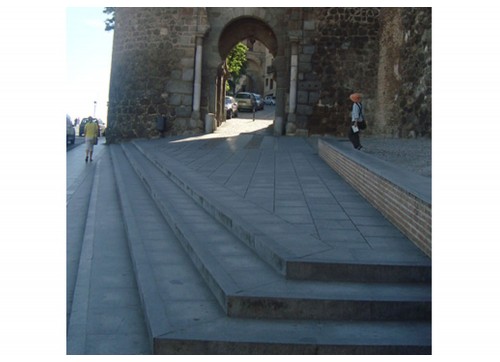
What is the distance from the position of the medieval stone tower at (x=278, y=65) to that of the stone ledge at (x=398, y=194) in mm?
9193

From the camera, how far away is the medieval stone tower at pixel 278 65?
16141 millimetres

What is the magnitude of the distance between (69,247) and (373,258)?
2.94 meters

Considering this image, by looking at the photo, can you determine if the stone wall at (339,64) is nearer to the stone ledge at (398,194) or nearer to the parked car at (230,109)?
the stone ledge at (398,194)

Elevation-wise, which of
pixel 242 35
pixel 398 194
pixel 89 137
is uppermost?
pixel 242 35

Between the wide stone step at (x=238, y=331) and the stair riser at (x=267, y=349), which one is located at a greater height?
the wide stone step at (x=238, y=331)

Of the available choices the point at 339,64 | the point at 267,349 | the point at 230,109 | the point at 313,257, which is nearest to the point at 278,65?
the point at 339,64

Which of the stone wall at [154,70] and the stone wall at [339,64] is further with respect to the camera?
the stone wall at [154,70]

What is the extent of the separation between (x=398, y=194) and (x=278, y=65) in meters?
12.9

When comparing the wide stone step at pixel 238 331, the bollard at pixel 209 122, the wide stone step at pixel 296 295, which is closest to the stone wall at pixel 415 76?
the bollard at pixel 209 122

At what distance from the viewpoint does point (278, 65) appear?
55.1ft

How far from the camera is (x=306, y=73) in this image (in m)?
16.2

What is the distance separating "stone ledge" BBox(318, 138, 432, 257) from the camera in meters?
3.72

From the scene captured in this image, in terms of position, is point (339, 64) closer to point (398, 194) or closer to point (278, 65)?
point (278, 65)

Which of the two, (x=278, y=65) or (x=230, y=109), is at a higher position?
(x=278, y=65)
